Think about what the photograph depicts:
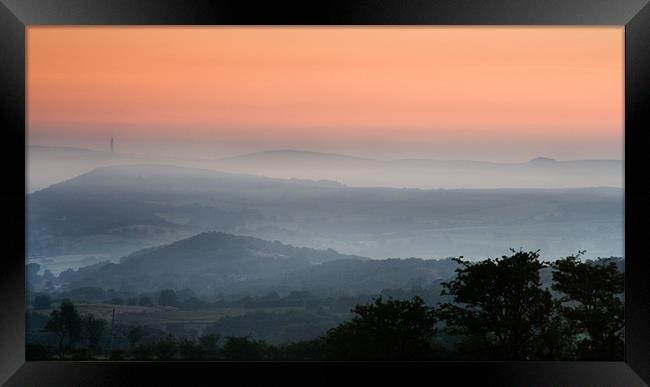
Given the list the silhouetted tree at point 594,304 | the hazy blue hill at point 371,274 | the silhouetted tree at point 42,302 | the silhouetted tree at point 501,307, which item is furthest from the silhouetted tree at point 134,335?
the silhouetted tree at point 594,304

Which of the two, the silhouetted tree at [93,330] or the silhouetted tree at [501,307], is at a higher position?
the silhouetted tree at [501,307]

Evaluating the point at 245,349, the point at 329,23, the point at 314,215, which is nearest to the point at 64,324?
the point at 245,349

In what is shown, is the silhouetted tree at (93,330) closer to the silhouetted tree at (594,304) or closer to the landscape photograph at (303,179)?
the landscape photograph at (303,179)

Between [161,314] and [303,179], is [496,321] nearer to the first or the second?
[303,179]

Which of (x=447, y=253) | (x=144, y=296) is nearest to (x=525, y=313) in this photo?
(x=447, y=253)

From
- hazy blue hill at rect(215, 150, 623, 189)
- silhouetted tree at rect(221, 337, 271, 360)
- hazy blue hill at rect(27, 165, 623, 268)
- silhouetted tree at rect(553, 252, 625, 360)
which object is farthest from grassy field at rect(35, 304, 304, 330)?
silhouetted tree at rect(553, 252, 625, 360)

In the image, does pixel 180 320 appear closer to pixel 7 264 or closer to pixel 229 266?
pixel 229 266
